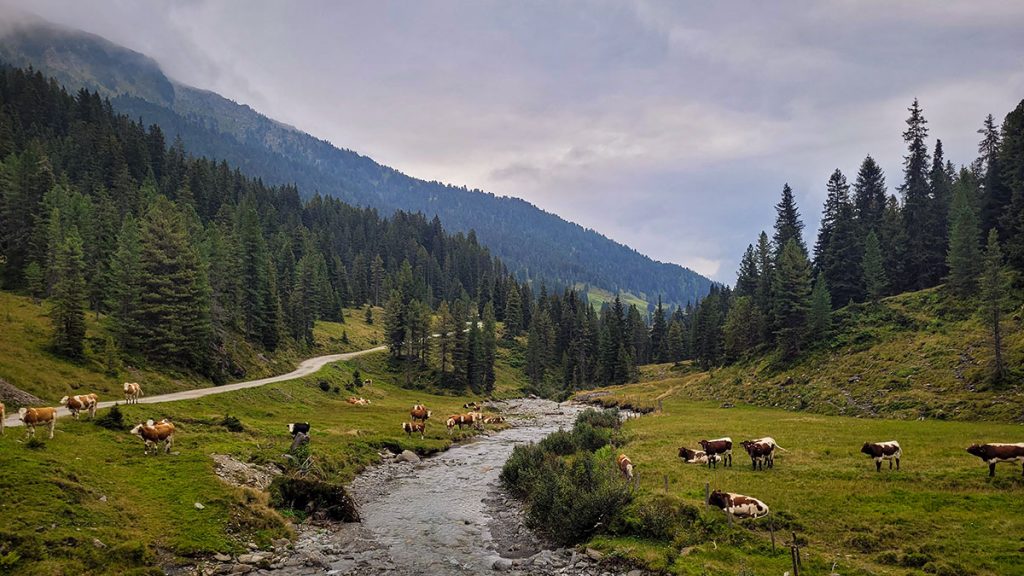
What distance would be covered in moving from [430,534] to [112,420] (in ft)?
63.6

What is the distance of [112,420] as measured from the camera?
27.4 m

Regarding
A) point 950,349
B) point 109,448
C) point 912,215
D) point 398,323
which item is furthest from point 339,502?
point 912,215

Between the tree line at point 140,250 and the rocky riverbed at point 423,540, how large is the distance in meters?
32.8

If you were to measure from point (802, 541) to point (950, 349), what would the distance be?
5215cm

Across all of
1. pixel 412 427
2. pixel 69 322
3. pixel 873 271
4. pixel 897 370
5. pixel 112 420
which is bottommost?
pixel 412 427

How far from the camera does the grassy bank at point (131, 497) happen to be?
1530 cm

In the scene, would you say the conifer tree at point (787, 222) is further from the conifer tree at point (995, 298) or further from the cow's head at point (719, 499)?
the cow's head at point (719, 499)

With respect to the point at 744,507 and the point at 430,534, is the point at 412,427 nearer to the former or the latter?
the point at 430,534

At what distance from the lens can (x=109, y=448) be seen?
2411 centimetres

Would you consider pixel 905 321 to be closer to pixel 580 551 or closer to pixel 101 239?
pixel 580 551

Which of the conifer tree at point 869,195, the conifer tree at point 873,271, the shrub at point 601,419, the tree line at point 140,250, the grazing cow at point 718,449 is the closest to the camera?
the grazing cow at point 718,449

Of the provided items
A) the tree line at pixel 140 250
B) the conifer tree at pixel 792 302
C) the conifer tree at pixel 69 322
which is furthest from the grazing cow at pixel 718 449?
the conifer tree at pixel 69 322

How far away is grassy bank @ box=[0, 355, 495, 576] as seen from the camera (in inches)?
603

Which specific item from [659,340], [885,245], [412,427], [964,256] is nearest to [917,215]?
[885,245]
